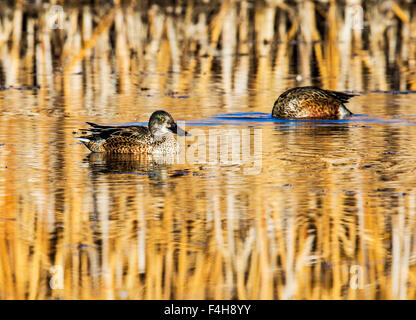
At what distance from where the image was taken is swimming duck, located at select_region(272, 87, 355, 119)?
13625 millimetres

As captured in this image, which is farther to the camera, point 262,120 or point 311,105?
point 311,105

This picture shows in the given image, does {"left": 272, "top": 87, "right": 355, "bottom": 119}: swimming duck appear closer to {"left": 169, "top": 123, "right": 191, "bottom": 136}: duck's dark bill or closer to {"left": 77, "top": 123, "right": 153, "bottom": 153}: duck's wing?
{"left": 169, "top": 123, "right": 191, "bottom": 136}: duck's dark bill

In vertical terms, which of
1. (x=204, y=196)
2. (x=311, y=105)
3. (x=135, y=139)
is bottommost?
(x=204, y=196)

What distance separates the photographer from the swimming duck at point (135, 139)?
1093 centimetres

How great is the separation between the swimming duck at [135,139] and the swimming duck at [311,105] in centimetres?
282

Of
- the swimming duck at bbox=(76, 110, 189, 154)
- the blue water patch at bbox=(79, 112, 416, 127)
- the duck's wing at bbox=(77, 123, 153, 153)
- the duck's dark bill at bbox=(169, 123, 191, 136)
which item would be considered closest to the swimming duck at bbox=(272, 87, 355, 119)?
the blue water patch at bbox=(79, 112, 416, 127)

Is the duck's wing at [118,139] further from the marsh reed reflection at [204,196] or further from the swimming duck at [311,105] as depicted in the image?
the swimming duck at [311,105]

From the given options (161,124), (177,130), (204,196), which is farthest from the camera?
(177,130)

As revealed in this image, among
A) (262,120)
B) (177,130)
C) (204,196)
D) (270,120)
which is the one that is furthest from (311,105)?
(204,196)

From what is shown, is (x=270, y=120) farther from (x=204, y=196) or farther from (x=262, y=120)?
(x=204, y=196)

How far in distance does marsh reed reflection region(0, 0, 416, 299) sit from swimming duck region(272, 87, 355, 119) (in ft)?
1.52

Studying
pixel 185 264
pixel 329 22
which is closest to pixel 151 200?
pixel 185 264

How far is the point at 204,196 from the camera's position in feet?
28.4

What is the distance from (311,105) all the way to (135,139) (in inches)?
144
